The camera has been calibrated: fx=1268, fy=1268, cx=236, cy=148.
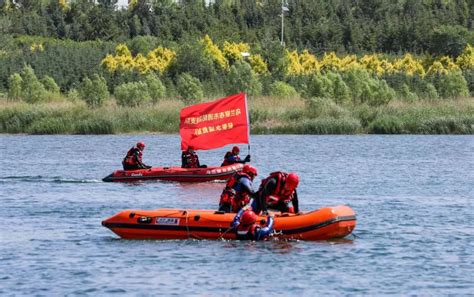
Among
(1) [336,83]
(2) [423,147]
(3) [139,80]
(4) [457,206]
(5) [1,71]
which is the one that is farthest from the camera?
(5) [1,71]

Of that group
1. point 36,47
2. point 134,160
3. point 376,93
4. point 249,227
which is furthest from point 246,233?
point 36,47

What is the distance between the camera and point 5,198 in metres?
40.2

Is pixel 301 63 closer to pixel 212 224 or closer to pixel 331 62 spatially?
pixel 331 62

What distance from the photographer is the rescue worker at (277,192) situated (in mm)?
28875

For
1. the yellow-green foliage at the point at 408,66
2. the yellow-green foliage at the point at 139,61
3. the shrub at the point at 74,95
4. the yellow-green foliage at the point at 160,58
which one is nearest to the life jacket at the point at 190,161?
the shrub at the point at 74,95

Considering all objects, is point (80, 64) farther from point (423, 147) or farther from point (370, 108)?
point (423, 147)

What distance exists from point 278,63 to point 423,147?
36.5 m

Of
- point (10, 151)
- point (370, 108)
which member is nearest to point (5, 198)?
point (10, 151)

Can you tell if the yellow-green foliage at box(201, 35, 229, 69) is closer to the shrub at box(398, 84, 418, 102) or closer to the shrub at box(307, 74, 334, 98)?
the shrub at box(398, 84, 418, 102)

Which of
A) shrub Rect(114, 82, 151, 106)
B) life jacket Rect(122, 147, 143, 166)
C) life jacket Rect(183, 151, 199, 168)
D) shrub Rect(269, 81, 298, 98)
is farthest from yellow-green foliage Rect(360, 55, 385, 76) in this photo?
life jacket Rect(122, 147, 143, 166)

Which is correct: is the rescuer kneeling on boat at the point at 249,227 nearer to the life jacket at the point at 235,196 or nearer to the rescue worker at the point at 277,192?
the rescue worker at the point at 277,192

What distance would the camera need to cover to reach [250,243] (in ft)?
93.7

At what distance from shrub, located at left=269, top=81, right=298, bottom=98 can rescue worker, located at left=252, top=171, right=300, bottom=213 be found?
178ft

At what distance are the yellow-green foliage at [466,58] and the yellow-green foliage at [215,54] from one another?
743 inches
